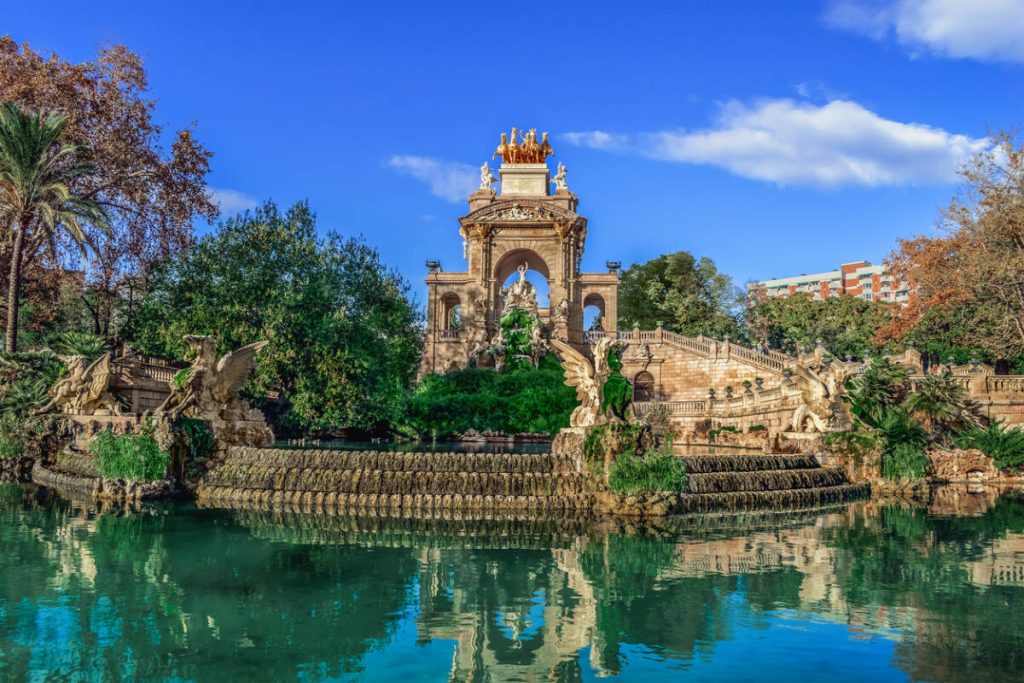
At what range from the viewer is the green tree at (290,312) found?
24969mm

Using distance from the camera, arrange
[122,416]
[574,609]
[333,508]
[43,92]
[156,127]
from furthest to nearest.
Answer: [156,127], [43,92], [122,416], [333,508], [574,609]

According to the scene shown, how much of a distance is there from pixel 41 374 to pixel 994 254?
30679 mm

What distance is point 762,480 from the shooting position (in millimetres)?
17406

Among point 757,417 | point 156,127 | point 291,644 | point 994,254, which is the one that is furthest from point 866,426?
point 156,127

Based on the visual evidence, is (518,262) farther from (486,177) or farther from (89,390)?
(89,390)

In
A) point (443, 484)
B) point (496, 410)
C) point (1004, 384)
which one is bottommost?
point (443, 484)

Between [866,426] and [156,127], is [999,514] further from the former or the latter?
[156,127]

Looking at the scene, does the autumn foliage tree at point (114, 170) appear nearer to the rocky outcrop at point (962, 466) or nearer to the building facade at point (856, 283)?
the rocky outcrop at point (962, 466)

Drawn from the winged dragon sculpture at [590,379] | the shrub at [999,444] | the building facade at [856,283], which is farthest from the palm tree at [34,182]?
the building facade at [856,283]

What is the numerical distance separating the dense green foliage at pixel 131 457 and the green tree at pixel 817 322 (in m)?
41.2

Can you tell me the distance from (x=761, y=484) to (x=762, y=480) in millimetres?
106

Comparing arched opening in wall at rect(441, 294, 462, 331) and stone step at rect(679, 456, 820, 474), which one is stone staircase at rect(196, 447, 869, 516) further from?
arched opening in wall at rect(441, 294, 462, 331)

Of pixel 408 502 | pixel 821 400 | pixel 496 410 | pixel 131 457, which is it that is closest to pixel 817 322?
pixel 496 410

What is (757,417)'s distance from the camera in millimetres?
29688
